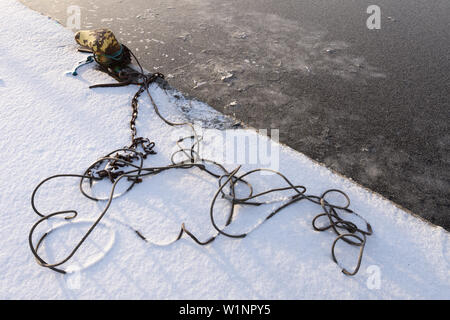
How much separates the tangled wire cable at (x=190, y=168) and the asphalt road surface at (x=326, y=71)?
517 mm

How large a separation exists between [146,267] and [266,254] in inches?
26.6

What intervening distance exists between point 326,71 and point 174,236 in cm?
255

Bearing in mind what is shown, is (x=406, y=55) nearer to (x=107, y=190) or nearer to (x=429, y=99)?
(x=429, y=99)

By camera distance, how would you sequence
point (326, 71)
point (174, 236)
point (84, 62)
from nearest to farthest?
point (174, 236), point (84, 62), point (326, 71)

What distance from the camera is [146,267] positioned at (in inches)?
66.7

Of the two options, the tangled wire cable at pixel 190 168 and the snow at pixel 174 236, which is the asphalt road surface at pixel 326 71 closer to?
the snow at pixel 174 236

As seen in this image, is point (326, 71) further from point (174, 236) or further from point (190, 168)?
point (174, 236)

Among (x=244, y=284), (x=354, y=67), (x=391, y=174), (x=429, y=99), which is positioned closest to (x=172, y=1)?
(x=354, y=67)

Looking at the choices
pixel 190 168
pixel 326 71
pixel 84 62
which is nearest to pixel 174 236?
pixel 190 168

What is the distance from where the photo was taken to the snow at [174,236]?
1624mm

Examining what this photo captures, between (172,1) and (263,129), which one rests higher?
(172,1)

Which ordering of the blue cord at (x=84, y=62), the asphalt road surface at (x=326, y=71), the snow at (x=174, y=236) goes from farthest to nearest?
the blue cord at (x=84, y=62), the asphalt road surface at (x=326, y=71), the snow at (x=174, y=236)

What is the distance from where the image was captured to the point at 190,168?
2.20m

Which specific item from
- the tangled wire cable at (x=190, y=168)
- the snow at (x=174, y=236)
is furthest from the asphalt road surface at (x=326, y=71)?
the tangled wire cable at (x=190, y=168)
